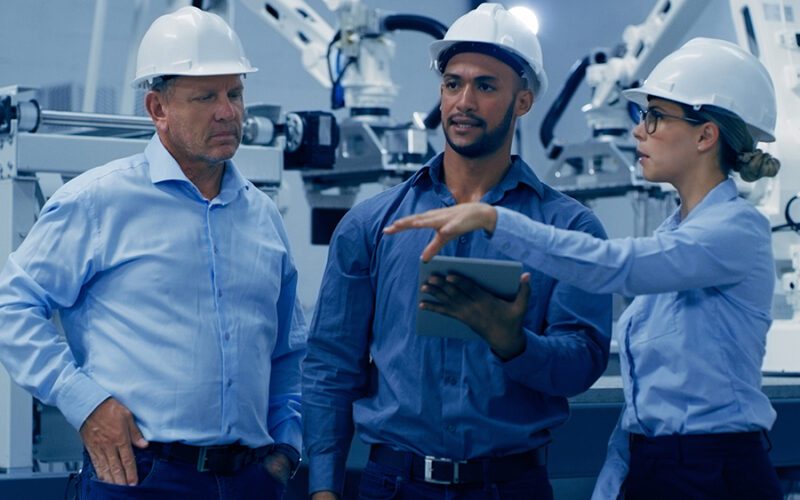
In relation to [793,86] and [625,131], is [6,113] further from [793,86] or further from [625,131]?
[625,131]

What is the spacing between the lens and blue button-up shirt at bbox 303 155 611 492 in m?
2.29

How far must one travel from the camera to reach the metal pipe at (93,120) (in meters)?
3.50

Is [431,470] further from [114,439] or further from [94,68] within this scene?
[94,68]

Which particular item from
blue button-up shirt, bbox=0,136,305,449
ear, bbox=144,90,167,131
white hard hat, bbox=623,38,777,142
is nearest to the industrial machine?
white hard hat, bbox=623,38,777,142

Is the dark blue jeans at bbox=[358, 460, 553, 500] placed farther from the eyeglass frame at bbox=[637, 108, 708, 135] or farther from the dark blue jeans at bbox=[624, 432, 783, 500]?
the eyeglass frame at bbox=[637, 108, 708, 135]

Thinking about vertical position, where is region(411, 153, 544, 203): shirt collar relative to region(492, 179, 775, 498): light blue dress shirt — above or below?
above

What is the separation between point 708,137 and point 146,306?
3.50 feet

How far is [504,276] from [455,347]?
0.27 m

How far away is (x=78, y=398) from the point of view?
7.41 ft

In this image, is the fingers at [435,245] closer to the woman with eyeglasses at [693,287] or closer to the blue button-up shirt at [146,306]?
the woman with eyeglasses at [693,287]

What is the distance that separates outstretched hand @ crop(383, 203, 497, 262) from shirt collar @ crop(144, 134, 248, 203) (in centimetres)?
54

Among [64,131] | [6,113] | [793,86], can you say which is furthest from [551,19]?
[6,113]

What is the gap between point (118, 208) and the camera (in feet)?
7.77

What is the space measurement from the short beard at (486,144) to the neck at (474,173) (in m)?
0.02
